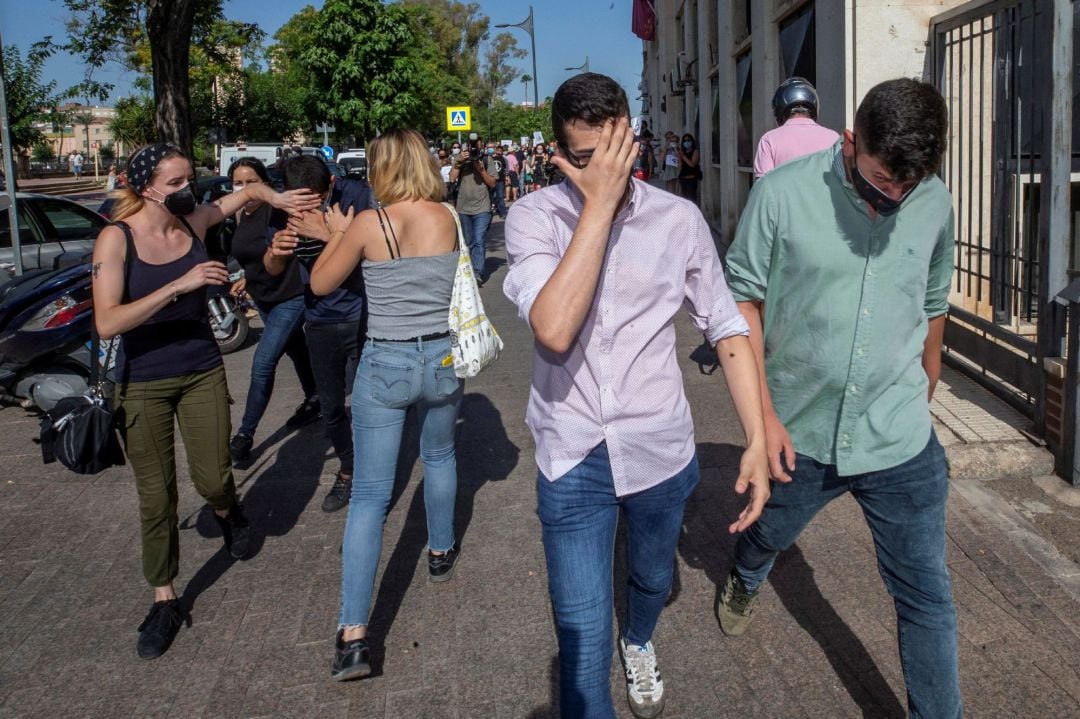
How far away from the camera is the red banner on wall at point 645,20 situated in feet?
104

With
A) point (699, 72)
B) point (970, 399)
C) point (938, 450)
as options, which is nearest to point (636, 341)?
point (938, 450)

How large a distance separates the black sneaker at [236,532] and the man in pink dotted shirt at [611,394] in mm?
2350

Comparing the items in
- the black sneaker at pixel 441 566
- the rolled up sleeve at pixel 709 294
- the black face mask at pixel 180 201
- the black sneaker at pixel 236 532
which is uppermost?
the black face mask at pixel 180 201

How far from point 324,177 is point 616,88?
2.96m

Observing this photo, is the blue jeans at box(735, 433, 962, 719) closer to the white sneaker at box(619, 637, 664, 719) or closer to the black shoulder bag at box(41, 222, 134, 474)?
the white sneaker at box(619, 637, 664, 719)

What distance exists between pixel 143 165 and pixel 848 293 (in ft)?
9.23

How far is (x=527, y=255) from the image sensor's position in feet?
8.23

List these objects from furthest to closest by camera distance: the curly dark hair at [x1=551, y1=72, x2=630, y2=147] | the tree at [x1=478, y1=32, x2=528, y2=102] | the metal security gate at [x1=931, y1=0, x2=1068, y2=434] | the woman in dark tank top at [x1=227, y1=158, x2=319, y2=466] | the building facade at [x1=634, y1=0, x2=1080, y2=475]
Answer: the tree at [x1=478, y1=32, x2=528, y2=102] → the woman in dark tank top at [x1=227, y1=158, x2=319, y2=466] → the metal security gate at [x1=931, y1=0, x2=1068, y2=434] → the building facade at [x1=634, y1=0, x2=1080, y2=475] → the curly dark hair at [x1=551, y1=72, x2=630, y2=147]

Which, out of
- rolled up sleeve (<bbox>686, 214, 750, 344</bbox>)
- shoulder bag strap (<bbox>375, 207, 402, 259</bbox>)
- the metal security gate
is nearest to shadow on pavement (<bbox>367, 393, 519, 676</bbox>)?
shoulder bag strap (<bbox>375, 207, 402, 259</bbox>)

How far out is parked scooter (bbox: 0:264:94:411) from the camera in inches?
298

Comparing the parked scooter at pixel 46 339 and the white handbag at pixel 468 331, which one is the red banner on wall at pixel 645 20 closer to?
the parked scooter at pixel 46 339

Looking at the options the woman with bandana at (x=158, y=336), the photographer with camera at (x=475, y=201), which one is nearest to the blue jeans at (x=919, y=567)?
the woman with bandana at (x=158, y=336)

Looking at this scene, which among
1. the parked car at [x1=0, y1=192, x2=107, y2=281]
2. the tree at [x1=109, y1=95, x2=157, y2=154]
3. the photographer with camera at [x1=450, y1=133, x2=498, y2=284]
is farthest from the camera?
the tree at [x1=109, y1=95, x2=157, y2=154]

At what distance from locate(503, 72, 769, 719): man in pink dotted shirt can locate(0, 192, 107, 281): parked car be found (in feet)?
28.6
